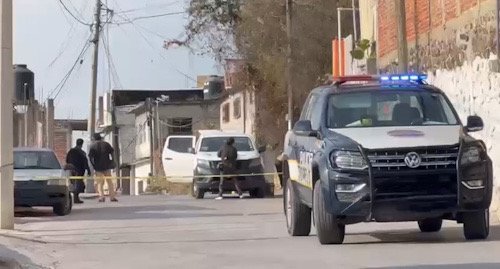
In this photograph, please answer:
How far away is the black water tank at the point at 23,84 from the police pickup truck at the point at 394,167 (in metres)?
30.2

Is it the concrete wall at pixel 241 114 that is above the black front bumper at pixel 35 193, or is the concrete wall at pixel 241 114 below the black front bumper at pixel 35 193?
above

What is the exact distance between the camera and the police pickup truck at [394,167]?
43.2 ft

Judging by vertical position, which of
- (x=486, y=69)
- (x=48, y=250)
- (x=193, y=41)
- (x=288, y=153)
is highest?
(x=193, y=41)

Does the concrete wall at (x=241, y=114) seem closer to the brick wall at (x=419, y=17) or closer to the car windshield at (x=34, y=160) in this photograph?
the brick wall at (x=419, y=17)

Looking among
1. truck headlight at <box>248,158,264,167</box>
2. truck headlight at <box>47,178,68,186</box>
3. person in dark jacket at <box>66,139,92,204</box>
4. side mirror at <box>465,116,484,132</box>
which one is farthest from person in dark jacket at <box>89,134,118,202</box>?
side mirror at <box>465,116,484,132</box>

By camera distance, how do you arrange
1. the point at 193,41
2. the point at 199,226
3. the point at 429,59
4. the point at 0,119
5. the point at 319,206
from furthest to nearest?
the point at 193,41, the point at 429,59, the point at 199,226, the point at 0,119, the point at 319,206

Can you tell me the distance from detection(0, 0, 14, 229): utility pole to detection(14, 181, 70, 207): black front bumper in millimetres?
5242

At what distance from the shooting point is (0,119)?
56.4ft

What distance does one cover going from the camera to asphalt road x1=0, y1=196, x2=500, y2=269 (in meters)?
12.5

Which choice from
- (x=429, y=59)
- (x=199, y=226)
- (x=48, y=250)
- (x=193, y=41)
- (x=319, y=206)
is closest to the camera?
(x=319, y=206)

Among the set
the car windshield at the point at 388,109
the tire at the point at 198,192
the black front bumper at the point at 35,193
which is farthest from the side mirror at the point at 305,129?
the tire at the point at 198,192

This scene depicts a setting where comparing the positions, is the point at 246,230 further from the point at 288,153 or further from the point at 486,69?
the point at 486,69

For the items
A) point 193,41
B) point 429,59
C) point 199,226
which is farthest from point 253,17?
point 199,226

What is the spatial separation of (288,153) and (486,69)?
4.08 meters
